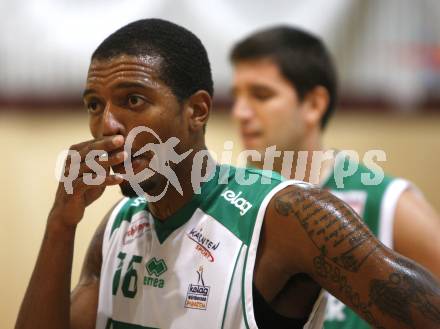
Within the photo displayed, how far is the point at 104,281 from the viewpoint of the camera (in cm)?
193

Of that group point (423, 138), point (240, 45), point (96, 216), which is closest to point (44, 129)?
point (96, 216)

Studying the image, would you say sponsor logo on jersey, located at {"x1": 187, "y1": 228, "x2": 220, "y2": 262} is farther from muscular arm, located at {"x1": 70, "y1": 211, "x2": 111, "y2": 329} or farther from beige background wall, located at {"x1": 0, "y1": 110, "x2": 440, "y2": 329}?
beige background wall, located at {"x1": 0, "y1": 110, "x2": 440, "y2": 329}

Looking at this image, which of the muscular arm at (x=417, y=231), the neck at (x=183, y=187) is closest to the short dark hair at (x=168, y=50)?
the neck at (x=183, y=187)

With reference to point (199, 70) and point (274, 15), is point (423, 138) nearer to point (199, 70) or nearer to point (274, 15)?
point (274, 15)

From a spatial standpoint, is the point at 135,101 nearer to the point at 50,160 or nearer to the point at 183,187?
the point at 183,187

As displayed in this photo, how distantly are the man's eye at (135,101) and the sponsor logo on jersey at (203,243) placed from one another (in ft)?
1.17

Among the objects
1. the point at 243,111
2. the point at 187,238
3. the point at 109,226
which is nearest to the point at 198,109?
the point at 187,238

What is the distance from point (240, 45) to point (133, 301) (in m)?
1.87

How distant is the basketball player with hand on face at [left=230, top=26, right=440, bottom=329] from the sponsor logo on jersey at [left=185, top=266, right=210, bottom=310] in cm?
115

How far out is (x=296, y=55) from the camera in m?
3.32

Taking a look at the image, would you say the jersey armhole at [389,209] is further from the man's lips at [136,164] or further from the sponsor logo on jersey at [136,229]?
the man's lips at [136,164]

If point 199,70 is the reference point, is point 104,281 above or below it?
below

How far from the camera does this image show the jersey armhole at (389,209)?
8.68ft

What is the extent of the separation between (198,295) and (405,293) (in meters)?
0.52
